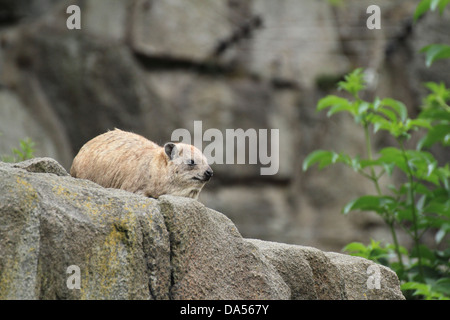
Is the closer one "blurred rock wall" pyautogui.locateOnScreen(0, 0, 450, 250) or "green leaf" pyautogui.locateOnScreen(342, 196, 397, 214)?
"green leaf" pyautogui.locateOnScreen(342, 196, 397, 214)

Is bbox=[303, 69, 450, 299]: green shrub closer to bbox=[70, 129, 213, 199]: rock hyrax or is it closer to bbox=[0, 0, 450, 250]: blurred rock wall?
bbox=[70, 129, 213, 199]: rock hyrax

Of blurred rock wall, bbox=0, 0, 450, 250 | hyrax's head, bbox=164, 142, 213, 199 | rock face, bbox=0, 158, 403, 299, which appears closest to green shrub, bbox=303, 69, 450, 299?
hyrax's head, bbox=164, 142, 213, 199

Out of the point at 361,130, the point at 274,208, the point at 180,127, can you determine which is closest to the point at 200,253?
the point at 180,127

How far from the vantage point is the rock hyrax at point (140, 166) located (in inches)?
230

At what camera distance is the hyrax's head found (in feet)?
20.1

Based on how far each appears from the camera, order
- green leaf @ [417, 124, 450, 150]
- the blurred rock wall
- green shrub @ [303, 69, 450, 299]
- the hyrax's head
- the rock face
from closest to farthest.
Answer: the rock face, the hyrax's head, green shrub @ [303, 69, 450, 299], green leaf @ [417, 124, 450, 150], the blurred rock wall

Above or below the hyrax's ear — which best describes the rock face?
below

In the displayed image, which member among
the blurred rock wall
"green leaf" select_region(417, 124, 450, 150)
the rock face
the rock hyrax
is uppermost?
the blurred rock wall

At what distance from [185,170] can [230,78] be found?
694cm

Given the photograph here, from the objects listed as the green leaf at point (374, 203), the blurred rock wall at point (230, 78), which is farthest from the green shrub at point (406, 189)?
the blurred rock wall at point (230, 78)

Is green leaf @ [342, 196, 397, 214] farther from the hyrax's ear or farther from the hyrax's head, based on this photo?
the hyrax's ear

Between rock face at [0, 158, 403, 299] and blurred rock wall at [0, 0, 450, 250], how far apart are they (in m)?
7.17

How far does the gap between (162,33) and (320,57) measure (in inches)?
137

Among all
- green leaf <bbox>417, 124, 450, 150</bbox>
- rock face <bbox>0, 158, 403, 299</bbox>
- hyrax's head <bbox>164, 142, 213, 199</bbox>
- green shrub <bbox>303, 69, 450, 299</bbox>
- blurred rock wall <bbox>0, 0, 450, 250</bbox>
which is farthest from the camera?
blurred rock wall <bbox>0, 0, 450, 250</bbox>
